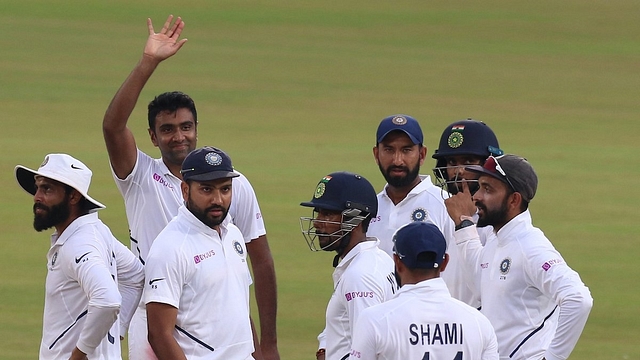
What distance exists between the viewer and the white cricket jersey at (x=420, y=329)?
18.1ft

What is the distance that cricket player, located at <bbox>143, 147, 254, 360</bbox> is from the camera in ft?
20.1

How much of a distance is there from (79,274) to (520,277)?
2.19m

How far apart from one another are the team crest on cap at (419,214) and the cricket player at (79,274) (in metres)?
1.71

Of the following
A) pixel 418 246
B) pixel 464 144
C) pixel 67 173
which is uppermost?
pixel 464 144

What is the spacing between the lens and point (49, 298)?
6.41 m

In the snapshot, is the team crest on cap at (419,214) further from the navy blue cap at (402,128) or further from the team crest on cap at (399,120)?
the team crest on cap at (399,120)

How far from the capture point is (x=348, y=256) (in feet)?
20.9

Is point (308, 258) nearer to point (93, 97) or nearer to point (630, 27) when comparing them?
point (93, 97)

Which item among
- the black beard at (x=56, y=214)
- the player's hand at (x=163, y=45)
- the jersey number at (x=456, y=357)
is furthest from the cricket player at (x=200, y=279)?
the jersey number at (x=456, y=357)

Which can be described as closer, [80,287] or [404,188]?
[80,287]

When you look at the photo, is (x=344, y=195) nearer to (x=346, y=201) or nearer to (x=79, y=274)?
(x=346, y=201)

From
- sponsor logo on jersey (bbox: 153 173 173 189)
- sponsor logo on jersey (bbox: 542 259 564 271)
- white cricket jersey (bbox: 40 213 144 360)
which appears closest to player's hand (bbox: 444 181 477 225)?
sponsor logo on jersey (bbox: 542 259 564 271)

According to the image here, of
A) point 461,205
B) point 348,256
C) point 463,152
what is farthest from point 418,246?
point 463,152

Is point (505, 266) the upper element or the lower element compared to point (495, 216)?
lower
